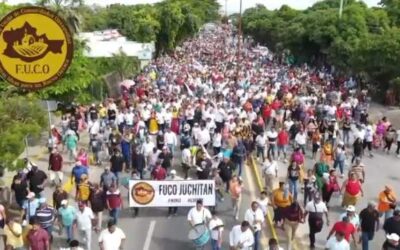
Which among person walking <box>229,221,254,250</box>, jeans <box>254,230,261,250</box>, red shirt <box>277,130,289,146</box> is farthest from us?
red shirt <box>277,130,289,146</box>

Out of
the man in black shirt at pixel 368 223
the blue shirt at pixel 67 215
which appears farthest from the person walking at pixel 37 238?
the man in black shirt at pixel 368 223

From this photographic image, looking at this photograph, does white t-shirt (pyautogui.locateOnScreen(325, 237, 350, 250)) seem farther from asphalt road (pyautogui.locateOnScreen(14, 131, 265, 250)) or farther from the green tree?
the green tree

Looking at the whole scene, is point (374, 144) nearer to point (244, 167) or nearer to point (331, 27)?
point (244, 167)

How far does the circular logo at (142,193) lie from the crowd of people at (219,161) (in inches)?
25.9

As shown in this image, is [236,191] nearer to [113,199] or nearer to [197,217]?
[197,217]

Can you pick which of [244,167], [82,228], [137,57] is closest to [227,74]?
[137,57]

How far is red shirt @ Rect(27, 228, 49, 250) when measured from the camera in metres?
13.1

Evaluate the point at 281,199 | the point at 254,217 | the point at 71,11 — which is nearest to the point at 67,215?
the point at 254,217

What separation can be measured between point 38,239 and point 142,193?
4.44 meters

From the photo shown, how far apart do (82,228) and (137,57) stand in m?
32.6

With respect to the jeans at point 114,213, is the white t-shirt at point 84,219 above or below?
above

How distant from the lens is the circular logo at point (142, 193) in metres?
17.2

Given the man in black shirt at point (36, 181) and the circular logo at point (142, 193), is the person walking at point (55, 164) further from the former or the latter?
the circular logo at point (142, 193)

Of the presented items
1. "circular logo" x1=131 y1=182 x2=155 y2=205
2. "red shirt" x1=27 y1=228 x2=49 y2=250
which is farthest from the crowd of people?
"circular logo" x1=131 y1=182 x2=155 y2=205
